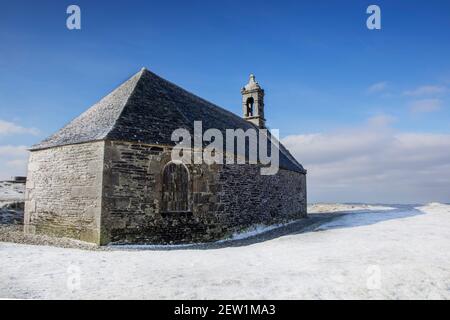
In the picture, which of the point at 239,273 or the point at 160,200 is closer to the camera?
the point at 239,273

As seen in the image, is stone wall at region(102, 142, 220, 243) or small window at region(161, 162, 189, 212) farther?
small window at region(161, 162, 189, 212)

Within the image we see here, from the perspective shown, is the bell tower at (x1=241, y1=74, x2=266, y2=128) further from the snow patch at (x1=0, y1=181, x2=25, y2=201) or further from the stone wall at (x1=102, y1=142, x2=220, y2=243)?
the snow patch at (x1=0, y1=181, x2=25, y2=201)

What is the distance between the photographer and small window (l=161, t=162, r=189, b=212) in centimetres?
1080

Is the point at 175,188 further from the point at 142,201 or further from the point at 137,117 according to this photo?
the point at 137,117

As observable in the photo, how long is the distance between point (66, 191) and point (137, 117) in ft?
11.4

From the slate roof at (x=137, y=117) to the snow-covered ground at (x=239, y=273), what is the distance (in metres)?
4.02

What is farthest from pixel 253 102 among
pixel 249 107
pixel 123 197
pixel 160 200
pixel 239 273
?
pixel 239 273

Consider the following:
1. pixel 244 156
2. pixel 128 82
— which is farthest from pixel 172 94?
pixel 244 156

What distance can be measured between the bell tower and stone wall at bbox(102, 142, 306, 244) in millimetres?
10045

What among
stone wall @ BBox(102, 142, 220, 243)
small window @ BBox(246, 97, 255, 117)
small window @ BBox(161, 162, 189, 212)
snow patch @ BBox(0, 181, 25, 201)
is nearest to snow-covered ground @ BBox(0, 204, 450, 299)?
stone wall @ BBox(102, 142, 220, 243)

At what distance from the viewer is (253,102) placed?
2450cm

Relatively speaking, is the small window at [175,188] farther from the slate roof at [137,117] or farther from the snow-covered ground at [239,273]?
the snow-covered ground at [239,273]

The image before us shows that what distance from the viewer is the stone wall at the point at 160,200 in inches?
385
